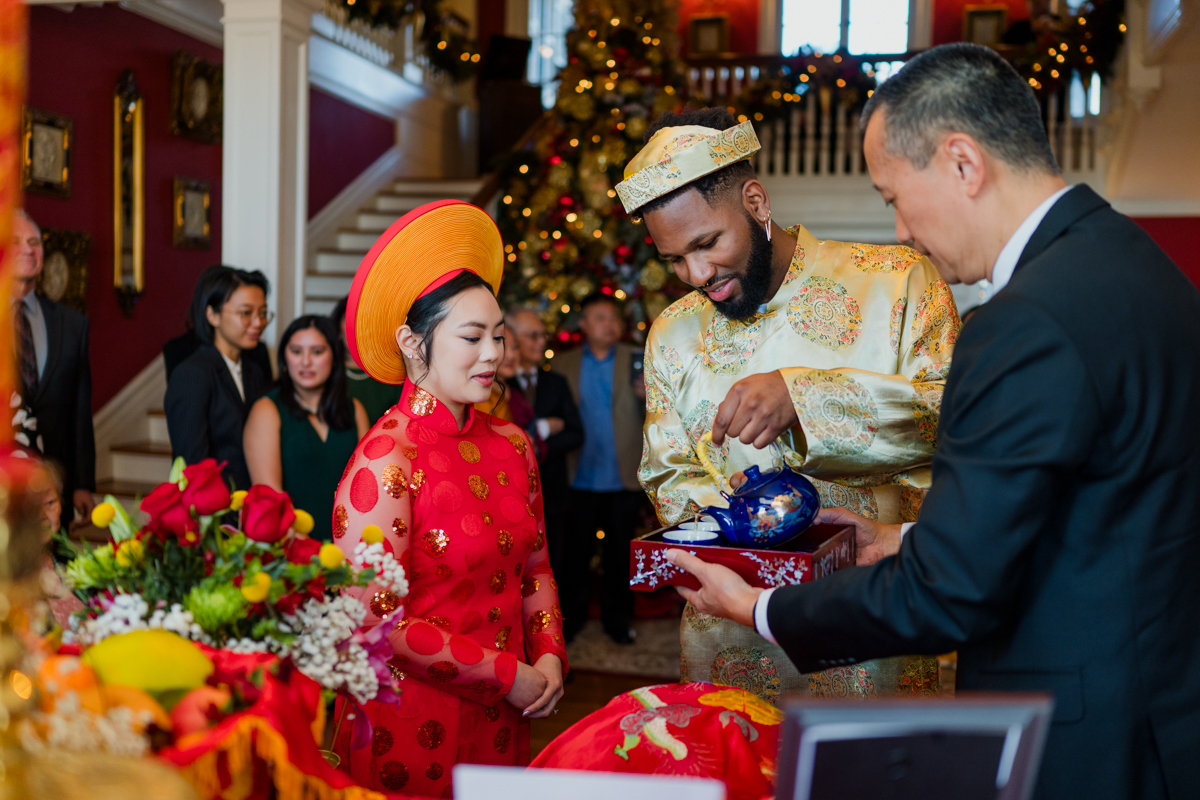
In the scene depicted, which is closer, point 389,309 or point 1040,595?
point 1040,595

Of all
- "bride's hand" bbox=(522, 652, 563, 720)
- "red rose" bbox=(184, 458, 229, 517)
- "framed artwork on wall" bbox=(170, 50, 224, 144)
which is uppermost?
"framed artwork on wall" bbox=(170, 50, 224, 144)

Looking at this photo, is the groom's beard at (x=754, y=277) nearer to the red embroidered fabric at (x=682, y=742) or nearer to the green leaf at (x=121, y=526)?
the red embroidered fabric at (x=682, y=742)

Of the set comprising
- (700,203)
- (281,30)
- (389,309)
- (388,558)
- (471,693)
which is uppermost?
(281,30)

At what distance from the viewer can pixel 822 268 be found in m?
1.88

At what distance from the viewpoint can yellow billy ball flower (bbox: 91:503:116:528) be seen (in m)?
0.98

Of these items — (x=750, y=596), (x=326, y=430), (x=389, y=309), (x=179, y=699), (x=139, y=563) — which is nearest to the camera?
(x=179, y=699)

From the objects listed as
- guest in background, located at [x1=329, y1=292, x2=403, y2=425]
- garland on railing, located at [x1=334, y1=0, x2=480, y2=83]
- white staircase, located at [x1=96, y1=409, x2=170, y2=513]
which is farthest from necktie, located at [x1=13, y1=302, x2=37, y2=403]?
garland on railing, located at [x1=334, y1=0, x2=480, y2=83]

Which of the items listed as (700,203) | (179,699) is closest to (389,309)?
(700,203)

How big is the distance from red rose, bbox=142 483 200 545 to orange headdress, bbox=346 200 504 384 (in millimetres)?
683

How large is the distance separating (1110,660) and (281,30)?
4148 millimetres

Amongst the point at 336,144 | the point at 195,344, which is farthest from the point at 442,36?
the point at 195,344

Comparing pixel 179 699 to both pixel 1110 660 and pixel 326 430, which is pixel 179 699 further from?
pixel 326 430

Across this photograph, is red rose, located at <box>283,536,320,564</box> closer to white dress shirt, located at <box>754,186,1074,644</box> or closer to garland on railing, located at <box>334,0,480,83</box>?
white dress shirt, located at <box>754,186,1074,644</box>

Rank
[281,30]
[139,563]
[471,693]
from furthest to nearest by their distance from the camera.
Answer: [281,30]
[471,693]
[139,563]
